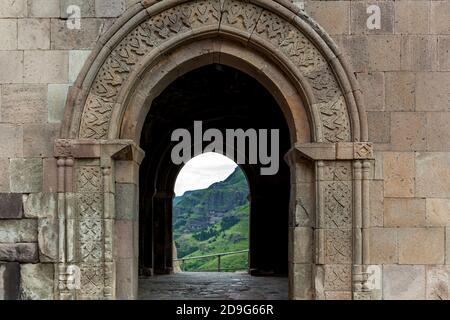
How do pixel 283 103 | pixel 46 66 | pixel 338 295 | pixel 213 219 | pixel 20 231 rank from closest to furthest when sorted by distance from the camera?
pixel 338 295 → pixel 20 231 → pixel 46 66 → pixel 283 103 → pixel 213 219

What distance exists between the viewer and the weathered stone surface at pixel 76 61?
5.09 m

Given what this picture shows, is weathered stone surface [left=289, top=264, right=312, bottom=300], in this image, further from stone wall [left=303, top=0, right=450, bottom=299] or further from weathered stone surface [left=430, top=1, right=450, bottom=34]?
weathered stone surface [left=430, top=1, right=450, bottom=34]

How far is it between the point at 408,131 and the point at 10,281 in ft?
13.4

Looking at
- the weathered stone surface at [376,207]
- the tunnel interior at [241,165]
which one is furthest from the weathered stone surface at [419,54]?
the tunnel interior at [241,165]

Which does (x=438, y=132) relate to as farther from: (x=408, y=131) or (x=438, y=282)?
(x=438, y=282)

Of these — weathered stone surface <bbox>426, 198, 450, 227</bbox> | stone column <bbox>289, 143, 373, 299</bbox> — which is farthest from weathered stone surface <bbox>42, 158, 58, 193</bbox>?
weathered stone surface <bbox>426, 198, 450, 227</bbox>

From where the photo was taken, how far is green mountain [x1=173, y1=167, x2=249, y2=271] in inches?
1088

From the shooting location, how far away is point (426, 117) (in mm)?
5031

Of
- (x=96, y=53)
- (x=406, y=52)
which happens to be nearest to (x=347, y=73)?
(x=406, y=52)

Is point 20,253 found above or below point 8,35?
below

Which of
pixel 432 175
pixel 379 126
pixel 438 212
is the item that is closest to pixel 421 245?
pixel 438 212

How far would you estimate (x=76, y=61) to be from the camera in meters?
5.09

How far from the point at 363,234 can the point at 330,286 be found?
0.58 metres

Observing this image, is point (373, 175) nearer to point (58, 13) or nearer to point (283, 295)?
point (283, 295)
